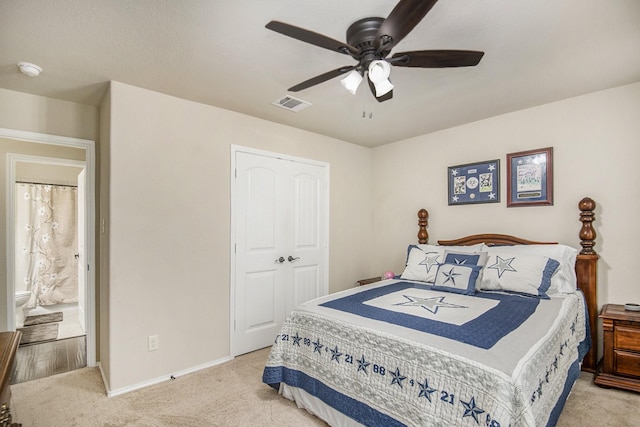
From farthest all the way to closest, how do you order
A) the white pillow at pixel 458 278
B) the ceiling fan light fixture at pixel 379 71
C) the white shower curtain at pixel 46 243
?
the white shower curtain at pixel 46 243 < the white pillow at pixel 458 278 < the ceiling fan light fixture at pixel 379 71

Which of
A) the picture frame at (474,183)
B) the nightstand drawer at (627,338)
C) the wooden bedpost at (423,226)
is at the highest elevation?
the picture frame at (474,183)

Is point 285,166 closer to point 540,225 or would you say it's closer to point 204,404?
point 204,404

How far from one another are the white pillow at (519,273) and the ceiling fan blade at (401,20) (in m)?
2.15

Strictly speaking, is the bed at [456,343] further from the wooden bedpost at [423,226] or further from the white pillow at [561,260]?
the wooden bedpost at [423,226]

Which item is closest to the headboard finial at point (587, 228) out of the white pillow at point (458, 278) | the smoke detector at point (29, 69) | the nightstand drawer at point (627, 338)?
the nightstand drawer at point (627, 338)

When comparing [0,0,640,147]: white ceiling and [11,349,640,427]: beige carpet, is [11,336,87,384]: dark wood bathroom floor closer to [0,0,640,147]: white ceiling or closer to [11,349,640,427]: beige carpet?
[11,349,640,427]: beige carpet

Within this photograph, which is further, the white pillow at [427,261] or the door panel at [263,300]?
the door panel at [263,300]

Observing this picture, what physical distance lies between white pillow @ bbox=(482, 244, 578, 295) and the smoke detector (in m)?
3.98

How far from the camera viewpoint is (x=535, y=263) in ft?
8.77

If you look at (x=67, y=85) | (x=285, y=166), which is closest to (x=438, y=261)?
(x=285, y=166)

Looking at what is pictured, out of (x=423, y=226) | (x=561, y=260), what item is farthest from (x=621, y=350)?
(x=423, y=226)

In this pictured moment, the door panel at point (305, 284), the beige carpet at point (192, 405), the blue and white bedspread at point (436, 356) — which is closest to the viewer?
the blue and white bedspread at point (436, 356)

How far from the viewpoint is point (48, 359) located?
10.2 ft

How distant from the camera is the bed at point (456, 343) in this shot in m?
1.47
